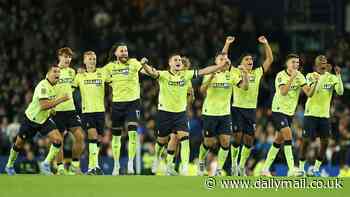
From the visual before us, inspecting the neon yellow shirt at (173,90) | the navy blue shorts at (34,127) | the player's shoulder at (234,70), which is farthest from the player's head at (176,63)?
the navy blue shorts at (34,127)

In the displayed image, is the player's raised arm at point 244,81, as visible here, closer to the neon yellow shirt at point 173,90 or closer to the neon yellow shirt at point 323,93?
the neon yellow shirt at point 173,90

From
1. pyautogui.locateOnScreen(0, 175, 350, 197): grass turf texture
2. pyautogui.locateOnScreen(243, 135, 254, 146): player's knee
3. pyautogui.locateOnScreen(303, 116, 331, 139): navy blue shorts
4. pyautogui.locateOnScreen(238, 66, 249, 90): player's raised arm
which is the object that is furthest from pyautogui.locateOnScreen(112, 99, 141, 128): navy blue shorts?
pyautogui.locateOnScreen(303, 116, 331, 139): navy blue shorts

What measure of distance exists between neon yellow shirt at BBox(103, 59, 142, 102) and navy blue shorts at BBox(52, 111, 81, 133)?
3.16 ft

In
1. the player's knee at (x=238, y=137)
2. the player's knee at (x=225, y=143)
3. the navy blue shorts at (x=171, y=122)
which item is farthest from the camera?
the player's knee at (x=238, y=137)

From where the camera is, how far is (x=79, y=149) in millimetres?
24312

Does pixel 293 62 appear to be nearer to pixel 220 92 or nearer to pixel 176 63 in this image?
pixel 220 92

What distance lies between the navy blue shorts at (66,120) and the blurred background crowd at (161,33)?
8.57 m

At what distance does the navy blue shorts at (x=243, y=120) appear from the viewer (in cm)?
2462

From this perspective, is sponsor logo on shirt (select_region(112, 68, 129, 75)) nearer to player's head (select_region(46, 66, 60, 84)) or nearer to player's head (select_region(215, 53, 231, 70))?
player's head (select_region(46, 66, 60, 84))

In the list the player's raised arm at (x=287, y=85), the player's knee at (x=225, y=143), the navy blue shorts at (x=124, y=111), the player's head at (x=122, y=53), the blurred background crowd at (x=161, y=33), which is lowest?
the player's knee at (x=225, y=143)

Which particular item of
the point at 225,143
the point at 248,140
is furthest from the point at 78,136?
the point at 248,140

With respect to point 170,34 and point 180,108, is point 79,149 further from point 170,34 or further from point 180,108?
point 170,34

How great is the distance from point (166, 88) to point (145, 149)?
8129mm

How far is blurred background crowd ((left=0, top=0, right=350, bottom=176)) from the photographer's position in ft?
117
